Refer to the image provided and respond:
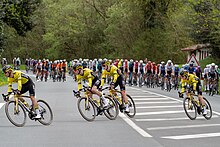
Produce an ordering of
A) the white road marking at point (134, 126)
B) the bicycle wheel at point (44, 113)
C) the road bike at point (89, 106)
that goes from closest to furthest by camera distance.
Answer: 1. the white road marking at point (134, 126)
2. the bicycle wheel at point (44, 113)
3. the road bike at point (89, 106)

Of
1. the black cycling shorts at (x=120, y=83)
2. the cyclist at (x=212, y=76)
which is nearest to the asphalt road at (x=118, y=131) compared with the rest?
the black cycling shorts at (x=120, y=83)

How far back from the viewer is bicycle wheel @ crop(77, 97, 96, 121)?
46.3 ft

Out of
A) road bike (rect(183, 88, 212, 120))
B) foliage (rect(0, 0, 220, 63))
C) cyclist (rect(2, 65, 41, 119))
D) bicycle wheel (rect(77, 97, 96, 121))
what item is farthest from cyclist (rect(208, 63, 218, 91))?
cyclist (rect(2, 65, 41, 119))

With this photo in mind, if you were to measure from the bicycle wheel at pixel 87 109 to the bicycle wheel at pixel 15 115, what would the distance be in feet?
5.65

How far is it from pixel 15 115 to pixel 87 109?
2.18 m

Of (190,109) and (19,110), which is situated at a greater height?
(19,110)

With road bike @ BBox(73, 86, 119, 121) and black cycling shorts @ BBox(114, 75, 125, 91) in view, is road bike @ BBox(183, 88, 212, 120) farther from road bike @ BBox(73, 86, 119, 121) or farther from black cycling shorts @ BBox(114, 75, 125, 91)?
road bike @ BBox(73, 86, 119, 121)

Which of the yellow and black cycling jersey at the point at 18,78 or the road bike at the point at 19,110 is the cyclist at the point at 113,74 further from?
the yellow and black cycling jersey at the point at 18,78

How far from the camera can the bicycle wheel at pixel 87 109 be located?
1411 cm

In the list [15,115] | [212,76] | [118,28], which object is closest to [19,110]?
[15,115]

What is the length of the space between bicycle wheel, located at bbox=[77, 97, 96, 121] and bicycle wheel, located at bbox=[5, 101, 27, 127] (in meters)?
1.72

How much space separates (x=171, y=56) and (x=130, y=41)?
6714mm

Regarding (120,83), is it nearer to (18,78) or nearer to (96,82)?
(96,82)

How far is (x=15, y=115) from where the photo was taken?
1295 centimetres
